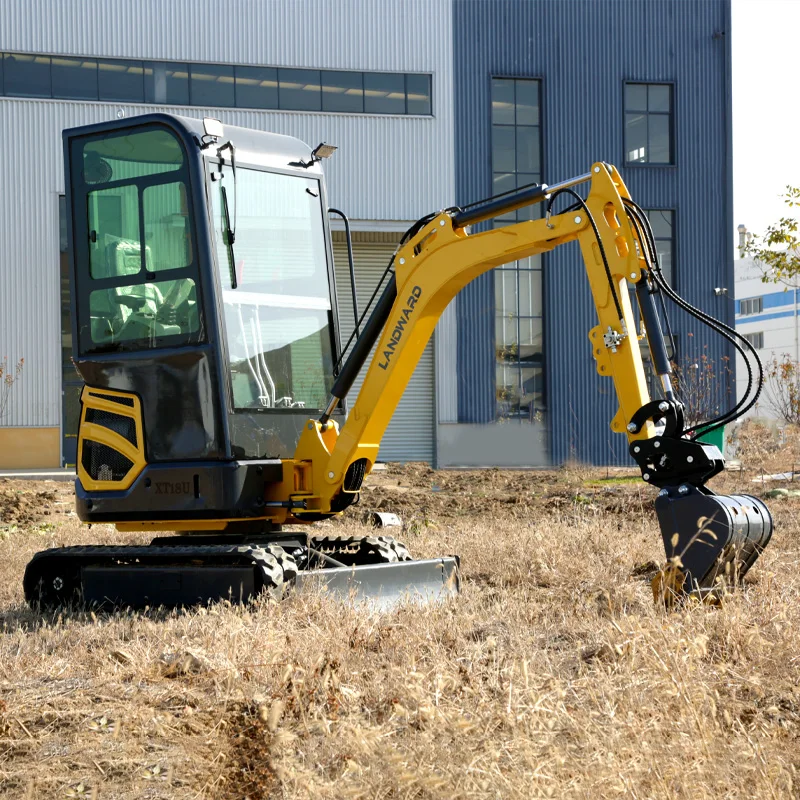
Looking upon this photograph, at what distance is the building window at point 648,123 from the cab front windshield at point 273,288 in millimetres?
23102

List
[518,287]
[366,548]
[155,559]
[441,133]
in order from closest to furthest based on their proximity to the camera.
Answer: [155,559] < [366,548] < [441,133] < [518,287]

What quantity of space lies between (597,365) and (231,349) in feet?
8.26

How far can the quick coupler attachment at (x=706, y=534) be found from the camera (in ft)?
21.2

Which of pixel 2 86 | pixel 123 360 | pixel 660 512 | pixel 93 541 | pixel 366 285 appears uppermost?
pixel 2 86

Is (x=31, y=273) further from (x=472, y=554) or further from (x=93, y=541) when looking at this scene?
(x=472, y=554)

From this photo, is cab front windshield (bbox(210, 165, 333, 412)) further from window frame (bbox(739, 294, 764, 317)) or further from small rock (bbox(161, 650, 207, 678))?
window frame (bbox(739, 294, 764, 317))

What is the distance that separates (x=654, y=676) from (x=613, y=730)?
0.64 m

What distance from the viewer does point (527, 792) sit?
3.44 meters

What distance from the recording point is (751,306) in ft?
251

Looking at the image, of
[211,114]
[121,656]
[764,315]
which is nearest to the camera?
[121,656]

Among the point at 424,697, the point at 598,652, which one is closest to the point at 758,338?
the point at 598,652

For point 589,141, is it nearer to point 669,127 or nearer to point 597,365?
point 669,127

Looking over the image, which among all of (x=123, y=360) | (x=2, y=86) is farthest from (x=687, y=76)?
(x=123, y=360)

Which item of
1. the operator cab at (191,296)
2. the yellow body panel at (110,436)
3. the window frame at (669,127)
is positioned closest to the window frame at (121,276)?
the operator cab at (191,296)
